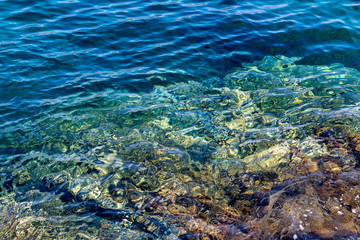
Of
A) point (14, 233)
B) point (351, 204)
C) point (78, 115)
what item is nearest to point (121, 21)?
point (78, 115)

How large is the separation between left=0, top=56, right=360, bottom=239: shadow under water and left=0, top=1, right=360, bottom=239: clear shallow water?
22mm

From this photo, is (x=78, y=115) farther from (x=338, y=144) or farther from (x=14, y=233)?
(x=338, y=144)

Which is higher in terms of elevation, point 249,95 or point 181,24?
point 181,24

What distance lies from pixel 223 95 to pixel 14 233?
4.53 m

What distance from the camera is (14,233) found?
3.73 m

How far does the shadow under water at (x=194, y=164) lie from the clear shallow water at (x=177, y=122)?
0.02 metres

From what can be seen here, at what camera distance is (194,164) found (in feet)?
16.0

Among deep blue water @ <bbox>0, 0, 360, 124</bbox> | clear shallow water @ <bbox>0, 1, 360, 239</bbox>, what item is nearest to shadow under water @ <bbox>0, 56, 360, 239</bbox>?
clear shallow water @ <bbox>0, 1, 360, 239</bbox>

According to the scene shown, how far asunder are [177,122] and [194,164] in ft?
3.91

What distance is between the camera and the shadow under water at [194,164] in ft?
12.3

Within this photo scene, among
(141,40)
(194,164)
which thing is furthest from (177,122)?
(141,40)

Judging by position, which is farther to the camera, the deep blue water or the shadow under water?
the deep blue water

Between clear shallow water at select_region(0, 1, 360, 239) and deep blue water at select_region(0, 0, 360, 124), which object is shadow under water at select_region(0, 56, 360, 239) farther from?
deep blue water at select_region(0, 0, 360, 124)

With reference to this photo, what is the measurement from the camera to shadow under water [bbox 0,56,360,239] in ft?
12.3
